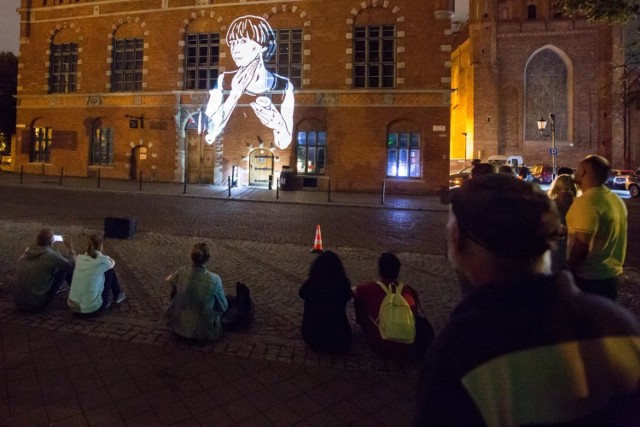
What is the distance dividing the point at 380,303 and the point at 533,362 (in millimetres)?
3282

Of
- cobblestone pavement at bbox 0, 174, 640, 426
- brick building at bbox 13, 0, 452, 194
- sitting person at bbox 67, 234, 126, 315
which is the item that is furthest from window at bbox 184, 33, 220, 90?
sitting person at bbox 67, 234, 126, 315

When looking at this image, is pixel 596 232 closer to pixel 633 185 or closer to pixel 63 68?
pixel 633 185

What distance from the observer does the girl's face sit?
84.3 ft

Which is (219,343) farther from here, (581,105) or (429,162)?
(581,105)

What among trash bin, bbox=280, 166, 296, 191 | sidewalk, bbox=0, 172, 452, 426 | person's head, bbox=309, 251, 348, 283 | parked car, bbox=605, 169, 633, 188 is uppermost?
parked car, bbox=605, 169, 633, 188

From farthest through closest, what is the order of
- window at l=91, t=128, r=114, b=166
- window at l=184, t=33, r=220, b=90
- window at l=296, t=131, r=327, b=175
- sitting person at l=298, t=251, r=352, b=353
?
window at l=91, t=128, r=114, b=166
window at l=184, t=33, r=220, b=90
window at l=296, t=131, r=327, b=175
sitting person at l=298, t=251, r=352, b=353

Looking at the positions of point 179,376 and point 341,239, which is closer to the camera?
point 179,376

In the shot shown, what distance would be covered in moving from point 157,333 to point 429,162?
69.4ft

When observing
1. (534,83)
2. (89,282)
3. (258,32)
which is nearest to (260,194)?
(258,32)

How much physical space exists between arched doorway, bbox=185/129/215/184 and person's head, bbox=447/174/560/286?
2633cm

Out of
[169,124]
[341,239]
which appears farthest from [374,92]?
[341,239]

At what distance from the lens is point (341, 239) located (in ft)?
36.5

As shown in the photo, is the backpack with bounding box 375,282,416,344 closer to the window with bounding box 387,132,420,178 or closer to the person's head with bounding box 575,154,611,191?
the person's head with bounding box 575,154,611,191

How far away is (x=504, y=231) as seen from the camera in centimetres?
128
